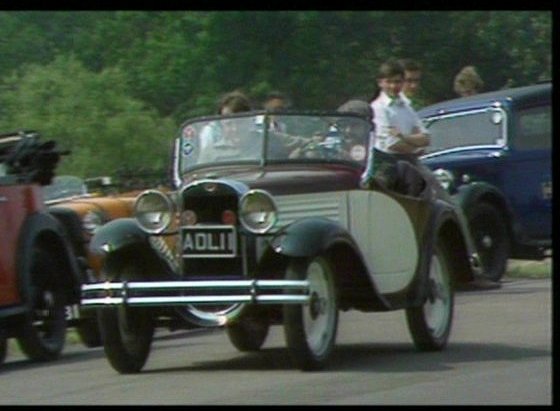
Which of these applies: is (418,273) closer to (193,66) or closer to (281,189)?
(281,189)

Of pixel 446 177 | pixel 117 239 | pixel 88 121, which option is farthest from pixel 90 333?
pixel 88 121

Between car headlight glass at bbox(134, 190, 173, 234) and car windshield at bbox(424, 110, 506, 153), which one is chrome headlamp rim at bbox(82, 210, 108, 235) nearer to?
car headlight glass at bbox(134, 190, 173, 234)

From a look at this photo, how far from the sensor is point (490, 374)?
36.6 feet

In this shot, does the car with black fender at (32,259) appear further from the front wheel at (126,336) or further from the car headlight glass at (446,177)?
the car headlight glass at (446,177)

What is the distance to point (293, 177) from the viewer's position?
39.8ft

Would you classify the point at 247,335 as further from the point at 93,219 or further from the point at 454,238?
the point at 93,219

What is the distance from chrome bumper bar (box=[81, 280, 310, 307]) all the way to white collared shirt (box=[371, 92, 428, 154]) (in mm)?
3205

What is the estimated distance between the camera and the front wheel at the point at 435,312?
12727mm

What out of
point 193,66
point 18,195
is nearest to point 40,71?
point 193,66

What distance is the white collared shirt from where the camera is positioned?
1439 centimetres

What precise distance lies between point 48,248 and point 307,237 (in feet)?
10.4

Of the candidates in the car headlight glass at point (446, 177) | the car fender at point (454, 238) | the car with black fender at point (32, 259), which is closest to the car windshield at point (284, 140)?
the car fender at point (454, 238)

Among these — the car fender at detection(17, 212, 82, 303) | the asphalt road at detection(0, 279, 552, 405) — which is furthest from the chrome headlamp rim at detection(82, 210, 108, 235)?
the car fender at detection(17, 212, 82, 303)
